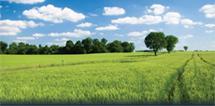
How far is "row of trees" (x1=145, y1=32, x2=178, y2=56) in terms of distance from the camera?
551 inches

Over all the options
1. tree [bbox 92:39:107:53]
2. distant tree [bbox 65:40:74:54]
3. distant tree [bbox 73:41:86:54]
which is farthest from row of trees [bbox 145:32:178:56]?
distant tree [bbox 65:40:74:54]

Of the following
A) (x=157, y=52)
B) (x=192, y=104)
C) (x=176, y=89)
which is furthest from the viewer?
(x=157, y=52)

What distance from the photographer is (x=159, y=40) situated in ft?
54.2

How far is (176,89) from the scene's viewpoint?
40.2 feet

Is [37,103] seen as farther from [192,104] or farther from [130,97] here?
[192,104]

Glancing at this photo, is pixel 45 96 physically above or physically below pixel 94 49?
below

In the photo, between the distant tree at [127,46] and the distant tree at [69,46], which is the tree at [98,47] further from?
the distant tree at [69,46]

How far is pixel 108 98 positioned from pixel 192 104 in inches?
96.5

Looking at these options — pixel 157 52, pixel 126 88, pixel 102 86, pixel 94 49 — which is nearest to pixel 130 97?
pixel 126 88

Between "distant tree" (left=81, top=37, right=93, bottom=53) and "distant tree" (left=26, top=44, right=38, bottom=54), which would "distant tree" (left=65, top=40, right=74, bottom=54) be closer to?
"distant tree" (left=81, top=37, right=93, bottom=53)

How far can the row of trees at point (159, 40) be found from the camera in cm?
1400

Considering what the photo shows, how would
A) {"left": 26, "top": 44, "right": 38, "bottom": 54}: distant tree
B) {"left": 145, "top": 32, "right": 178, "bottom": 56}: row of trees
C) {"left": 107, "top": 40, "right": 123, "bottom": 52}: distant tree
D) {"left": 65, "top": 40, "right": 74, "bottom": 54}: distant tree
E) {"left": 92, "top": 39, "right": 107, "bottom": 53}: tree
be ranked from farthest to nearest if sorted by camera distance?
{"left": 26, "top": 44, "right": 38, "bottom": 54}: distant tree, {"left": 92, "top": 39, "right": 107, "bottom": 53}: tree, {"left": 107, "top": 40, "right": 123, "bottom": 52}: distant tree, {"left": 145, "top": 32, "right": 178, "bottom": 56}: row of trees, {"left": 65, "top": 40, "right": 74, "bottom": 54}: distant tree

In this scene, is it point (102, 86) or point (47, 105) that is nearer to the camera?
point (47, 105)

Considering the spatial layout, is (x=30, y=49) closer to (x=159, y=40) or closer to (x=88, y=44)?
(x=88, y=44)
